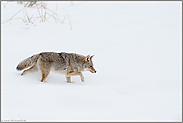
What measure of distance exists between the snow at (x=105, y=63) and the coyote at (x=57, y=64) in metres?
0.24

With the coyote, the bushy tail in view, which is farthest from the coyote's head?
the bushy tail

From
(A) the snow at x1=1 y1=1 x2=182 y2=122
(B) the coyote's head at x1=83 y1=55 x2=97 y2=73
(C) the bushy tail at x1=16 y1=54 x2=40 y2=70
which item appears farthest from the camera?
(B) the coyote's head at x1=83 y1=55 x2=97 y2=73

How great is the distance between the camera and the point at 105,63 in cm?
662

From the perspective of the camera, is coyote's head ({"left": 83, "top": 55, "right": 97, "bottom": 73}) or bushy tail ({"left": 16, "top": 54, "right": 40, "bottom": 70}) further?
coyote's head ({"left": 83, "top": 55, "right": 97, "bottom": 73})

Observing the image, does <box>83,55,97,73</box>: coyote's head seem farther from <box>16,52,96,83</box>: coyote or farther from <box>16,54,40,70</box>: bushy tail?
<box>16,54,40,70</box>: bushy tail

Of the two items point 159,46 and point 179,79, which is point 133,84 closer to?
point 179,79

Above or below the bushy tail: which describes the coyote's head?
above

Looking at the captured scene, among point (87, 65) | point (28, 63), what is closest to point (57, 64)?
point (28, 63)

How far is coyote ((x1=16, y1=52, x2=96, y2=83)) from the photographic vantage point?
16.9 ft

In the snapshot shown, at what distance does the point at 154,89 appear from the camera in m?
5.02

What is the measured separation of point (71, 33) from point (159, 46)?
3266 mm

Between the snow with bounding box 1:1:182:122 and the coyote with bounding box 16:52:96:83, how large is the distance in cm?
24

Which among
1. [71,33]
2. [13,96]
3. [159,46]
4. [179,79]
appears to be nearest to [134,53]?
[159,46]

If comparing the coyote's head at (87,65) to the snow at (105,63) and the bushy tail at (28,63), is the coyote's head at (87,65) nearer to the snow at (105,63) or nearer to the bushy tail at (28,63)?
the snow at (105,63)
